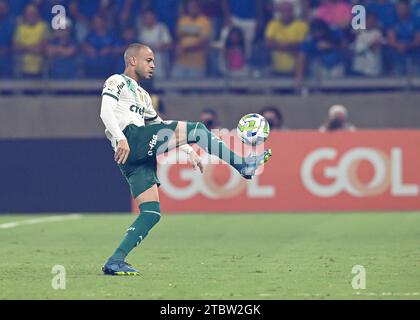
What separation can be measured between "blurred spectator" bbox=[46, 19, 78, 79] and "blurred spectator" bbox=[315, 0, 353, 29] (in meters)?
4.74

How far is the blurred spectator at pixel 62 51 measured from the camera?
22938 mm

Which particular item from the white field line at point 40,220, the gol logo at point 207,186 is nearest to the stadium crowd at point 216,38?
the gol logo at point 207,186

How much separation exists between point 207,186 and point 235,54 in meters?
3.49

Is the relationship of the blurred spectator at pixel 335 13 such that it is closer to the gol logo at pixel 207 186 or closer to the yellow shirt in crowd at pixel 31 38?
the gol logo at pixel 207 186

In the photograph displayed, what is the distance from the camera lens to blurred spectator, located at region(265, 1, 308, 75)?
884 inches

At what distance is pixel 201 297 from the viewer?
364 inches

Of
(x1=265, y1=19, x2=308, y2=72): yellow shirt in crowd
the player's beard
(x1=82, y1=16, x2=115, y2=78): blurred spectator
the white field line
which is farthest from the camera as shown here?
(x1=82, y1=16, x2=115, y2=78): blurred spectator

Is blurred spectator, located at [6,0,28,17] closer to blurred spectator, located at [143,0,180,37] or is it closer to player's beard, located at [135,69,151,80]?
blurred spectator, located at [143,0,180,37]

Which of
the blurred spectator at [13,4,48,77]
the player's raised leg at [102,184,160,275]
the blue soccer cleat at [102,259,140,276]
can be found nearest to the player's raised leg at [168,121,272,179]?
the player's raised leg at [102,184,160,275]

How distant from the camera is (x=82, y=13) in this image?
23.3m

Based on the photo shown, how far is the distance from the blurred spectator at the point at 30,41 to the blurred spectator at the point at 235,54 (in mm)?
3544

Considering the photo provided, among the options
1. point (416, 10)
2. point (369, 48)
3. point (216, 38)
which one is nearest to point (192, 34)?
point (216, 38)
